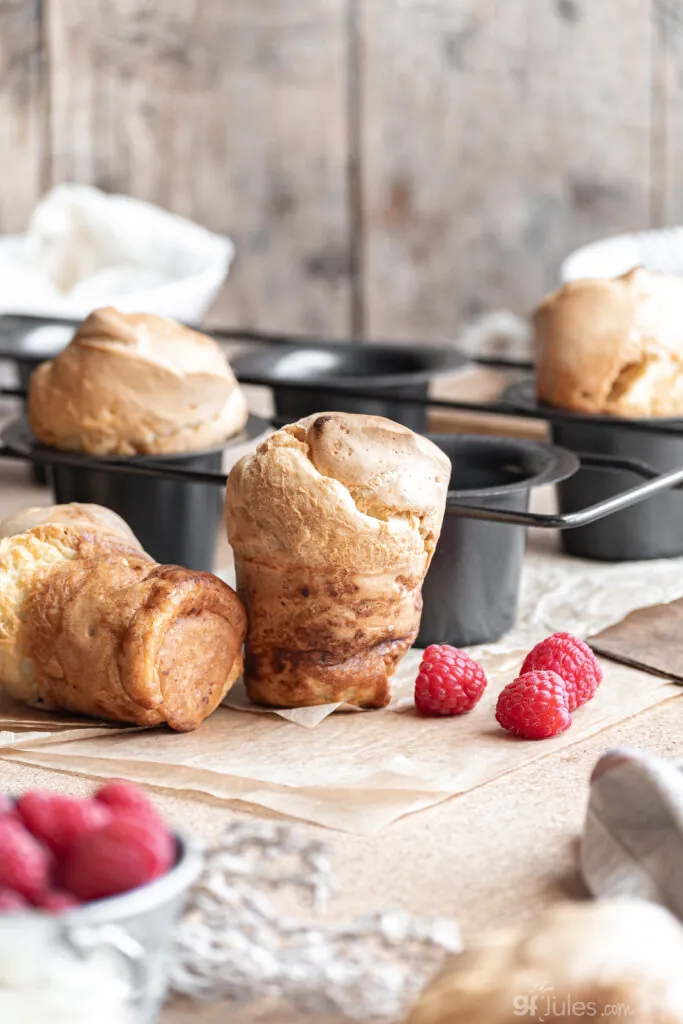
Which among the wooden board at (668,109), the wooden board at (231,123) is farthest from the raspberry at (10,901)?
the wooden board at (231,123)

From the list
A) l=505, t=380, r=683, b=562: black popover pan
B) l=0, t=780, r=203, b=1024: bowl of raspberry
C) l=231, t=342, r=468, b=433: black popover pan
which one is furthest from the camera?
l=231, t=342, r=468, b=433: black popover pan

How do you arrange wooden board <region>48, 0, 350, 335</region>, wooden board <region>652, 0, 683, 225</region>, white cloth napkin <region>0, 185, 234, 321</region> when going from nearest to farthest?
white cloth napkin <region>0, 185, 234, 321</region> → wooden board <region>652, 0, 683, 225</region> → wooden board <region>48, 0, 350, 335</region>

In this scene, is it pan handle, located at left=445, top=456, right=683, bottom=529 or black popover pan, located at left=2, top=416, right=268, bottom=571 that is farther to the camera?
black popover pan, located at left=2, top=416, right=268, bottom=571

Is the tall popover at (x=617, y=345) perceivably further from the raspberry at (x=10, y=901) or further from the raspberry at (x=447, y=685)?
the raspberry at (x=10, y=901)

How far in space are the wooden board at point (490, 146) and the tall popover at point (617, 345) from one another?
1338 millimetres

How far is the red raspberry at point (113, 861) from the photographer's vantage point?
0.57m

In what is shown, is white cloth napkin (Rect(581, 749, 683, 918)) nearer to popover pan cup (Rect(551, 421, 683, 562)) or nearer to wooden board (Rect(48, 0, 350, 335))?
popover pan cup (Rect(551, 421, 683, 562))

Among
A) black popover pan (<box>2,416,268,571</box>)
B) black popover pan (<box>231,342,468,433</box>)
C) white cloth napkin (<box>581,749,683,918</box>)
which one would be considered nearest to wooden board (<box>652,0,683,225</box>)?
black popover pan (<box>231,342,468,433</box>)

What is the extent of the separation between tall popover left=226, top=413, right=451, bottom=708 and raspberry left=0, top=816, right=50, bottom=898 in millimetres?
446

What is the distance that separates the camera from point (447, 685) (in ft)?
3.38

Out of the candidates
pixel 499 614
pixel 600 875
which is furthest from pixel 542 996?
pixel 499 614

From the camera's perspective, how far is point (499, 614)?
1.22 metres

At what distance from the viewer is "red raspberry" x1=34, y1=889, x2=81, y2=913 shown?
0.55 m

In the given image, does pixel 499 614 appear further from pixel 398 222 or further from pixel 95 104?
pixel 95 104
